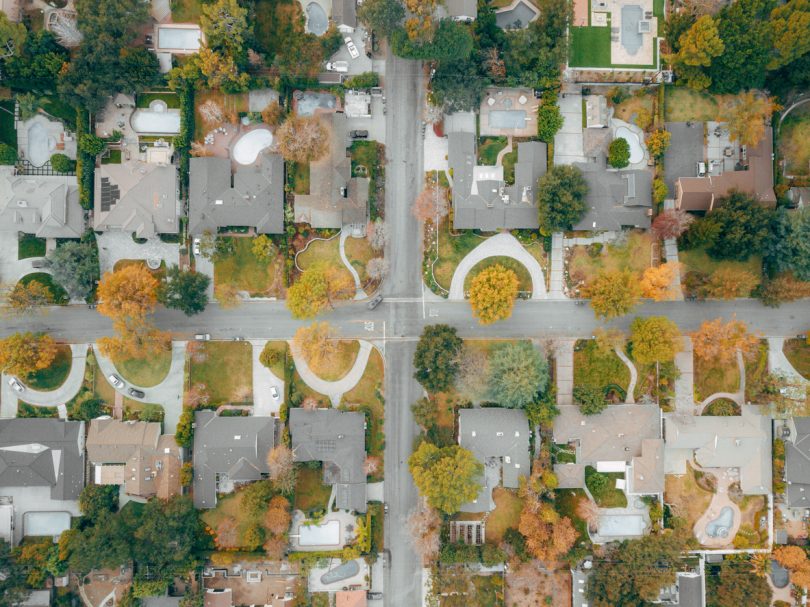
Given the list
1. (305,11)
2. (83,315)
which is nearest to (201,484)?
(83,315)

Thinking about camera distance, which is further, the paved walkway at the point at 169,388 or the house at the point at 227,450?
the paved walkway at the point at 169,388

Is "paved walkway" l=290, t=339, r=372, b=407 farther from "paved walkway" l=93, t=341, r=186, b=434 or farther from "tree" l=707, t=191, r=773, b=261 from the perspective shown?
"tree" l=707, t=191, r=773, b=261

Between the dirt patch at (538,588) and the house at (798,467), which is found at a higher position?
the house at (798,467)

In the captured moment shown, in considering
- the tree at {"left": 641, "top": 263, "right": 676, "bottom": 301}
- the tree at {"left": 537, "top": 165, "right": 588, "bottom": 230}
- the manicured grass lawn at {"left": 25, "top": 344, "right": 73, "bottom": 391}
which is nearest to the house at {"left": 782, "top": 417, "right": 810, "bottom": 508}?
the tree at {"left": 641, "top": 263, "right": 676, "bottom": 301}

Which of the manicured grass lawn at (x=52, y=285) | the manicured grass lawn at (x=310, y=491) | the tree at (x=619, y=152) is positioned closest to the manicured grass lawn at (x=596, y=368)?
the tree at (x=619, y=152)

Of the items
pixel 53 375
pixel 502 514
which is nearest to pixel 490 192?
pixel 502 514

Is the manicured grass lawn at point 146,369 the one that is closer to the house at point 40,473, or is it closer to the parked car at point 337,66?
the house at point 40,473
